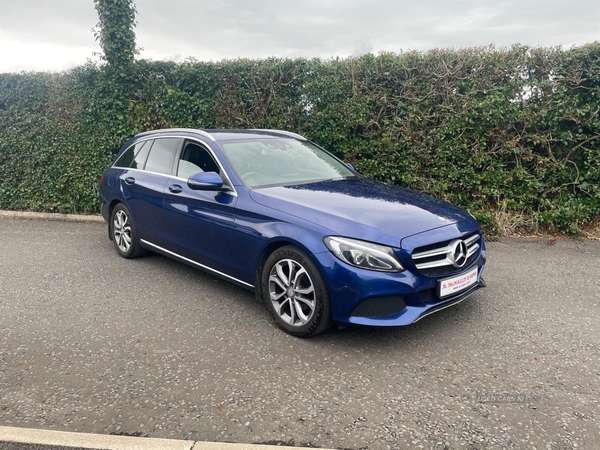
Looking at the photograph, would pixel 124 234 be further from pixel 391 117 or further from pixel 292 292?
pixel 391 117

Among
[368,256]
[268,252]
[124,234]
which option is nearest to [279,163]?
[268,252]

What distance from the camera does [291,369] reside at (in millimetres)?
3180

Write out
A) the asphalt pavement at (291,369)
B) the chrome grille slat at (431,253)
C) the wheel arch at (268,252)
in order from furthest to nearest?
the wheel arch at (268,252) < the chrome grille slat at (431,253) < the asphalt pavement at (291,369)

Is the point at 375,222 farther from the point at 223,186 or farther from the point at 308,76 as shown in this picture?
the point at 308,76

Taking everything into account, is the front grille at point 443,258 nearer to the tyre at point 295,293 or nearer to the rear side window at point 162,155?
the tyre at point 295,293

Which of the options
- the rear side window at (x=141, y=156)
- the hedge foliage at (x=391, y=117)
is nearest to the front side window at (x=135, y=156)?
the rear side window at (x=141, y=156)

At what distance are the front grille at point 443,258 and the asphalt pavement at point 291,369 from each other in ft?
1.82

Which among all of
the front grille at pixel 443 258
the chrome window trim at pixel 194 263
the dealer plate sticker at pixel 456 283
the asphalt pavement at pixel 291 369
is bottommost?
the asphalt pavement at pixel 291 369

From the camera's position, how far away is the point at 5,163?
29.6 ft

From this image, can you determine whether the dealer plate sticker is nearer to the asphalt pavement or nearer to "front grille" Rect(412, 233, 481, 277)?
"front grille" Rect(412, 233, 481, 277)

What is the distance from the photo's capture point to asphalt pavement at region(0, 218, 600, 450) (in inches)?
101

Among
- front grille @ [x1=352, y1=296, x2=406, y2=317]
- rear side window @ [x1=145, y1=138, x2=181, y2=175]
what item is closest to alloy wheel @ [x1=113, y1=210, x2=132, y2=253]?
rear side window @ [x1=145, y1=138, x2=181, y2=175]

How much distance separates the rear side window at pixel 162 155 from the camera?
5.11 meters

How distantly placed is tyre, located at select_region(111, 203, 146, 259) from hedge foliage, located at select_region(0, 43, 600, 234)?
2881 millimetres
